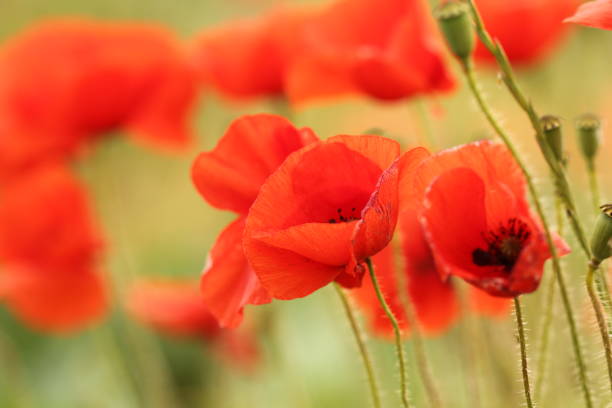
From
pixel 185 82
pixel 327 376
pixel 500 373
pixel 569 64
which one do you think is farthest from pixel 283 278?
pixel 569 64

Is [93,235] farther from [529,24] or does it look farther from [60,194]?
[529,24]

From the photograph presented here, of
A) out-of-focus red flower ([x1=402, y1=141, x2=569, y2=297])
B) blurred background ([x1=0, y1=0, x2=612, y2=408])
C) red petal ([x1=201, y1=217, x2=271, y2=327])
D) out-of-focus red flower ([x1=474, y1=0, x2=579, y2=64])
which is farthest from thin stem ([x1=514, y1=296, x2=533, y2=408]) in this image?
out-of-focus red flower ([x1=474, y1=0, x2=579, y2=64])

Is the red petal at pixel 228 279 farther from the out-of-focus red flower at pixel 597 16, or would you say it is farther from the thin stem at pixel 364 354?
the out-of-focus red flower at pixel 597 16

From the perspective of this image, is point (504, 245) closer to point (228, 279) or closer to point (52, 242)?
point (228, 279)

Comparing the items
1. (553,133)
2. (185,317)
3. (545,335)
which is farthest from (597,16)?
(185,317)

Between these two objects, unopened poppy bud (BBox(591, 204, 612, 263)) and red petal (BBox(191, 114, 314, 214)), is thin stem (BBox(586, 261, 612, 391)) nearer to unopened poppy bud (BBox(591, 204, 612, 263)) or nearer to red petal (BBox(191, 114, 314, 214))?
unopened poppy bud (BBox(591, 204, 612, 263))
